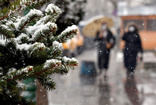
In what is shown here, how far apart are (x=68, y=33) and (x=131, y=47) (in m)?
7.94

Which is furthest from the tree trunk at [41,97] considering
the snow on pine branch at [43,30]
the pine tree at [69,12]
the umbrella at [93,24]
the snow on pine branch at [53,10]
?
→ the umbrella at [93,24]

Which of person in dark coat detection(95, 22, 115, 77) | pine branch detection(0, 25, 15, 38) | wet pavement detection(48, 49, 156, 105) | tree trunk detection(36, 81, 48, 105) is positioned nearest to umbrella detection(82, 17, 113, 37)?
person in dark coat detection(95, 22, 115, 77)

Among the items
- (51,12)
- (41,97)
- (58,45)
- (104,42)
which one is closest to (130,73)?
(104,42)

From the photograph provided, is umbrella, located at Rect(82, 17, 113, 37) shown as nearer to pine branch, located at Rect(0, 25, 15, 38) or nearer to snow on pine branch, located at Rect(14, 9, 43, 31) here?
snow on pine branch, located at Rect(14, 9, 43, 31)

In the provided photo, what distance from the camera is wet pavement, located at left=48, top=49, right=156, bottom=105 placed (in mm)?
6551

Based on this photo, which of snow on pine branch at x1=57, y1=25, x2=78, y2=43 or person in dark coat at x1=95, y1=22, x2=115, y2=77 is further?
person in dark coat at x1=95, y1=22, x2=115, y2=77

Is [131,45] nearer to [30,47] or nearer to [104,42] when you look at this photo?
[104,42]

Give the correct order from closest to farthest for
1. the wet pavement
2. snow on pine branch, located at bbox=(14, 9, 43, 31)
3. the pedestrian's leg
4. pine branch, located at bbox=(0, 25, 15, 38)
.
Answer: pine branch, located at bbox=(0, 25, 15, 38) → snow on pine branch, located at bbox=(14, 9, 43, 31) → the wet pavement → the pedestrian's leg

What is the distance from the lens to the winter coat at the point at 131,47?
951 cm

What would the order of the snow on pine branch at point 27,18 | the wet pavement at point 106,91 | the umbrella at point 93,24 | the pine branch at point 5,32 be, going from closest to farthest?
the pine branch at point 5,32 < the snow on pine branch at point 27,18 < the wet pavement at point 106,91 < the umbrella at point 93,24

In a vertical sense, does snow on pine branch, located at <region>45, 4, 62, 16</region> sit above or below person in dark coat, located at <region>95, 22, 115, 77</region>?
below

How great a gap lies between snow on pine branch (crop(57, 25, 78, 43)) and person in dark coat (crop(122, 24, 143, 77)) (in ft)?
25.1

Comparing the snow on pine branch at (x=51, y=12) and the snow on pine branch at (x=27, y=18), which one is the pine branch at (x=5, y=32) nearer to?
the snow on pine branch at (x=27, y=18)

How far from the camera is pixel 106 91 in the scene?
7566mm
